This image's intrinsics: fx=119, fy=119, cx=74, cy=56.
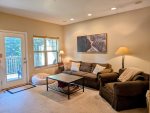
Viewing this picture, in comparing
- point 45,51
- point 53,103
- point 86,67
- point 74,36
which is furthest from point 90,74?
point 45,51

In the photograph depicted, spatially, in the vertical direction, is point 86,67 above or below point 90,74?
above

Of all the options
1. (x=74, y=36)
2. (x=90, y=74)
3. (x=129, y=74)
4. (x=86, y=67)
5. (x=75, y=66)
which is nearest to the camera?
(x=129, y=74)

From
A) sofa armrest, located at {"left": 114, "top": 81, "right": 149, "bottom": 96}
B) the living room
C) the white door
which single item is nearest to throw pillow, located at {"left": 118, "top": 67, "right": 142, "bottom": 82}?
sofa armrest, located at {"left": 114, "top": 81, "right": 149, "bottom": 96}

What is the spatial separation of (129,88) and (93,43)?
8.69 feet

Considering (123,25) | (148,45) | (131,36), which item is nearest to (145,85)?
(148,45)

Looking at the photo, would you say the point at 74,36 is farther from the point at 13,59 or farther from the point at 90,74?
the point at 13,59

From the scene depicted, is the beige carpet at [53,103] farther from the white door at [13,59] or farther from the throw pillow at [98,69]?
the throw pillow at [98,69]

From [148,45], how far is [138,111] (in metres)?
Answer: 2.01

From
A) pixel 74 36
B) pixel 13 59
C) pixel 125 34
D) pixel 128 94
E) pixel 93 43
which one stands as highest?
pixel 74 36

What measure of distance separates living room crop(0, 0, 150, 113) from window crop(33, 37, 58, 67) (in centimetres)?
7

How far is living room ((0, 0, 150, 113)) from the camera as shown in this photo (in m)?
3.02

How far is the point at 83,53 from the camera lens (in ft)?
17.5

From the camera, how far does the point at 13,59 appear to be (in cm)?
427

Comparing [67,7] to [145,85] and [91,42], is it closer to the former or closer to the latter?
[91,42]
